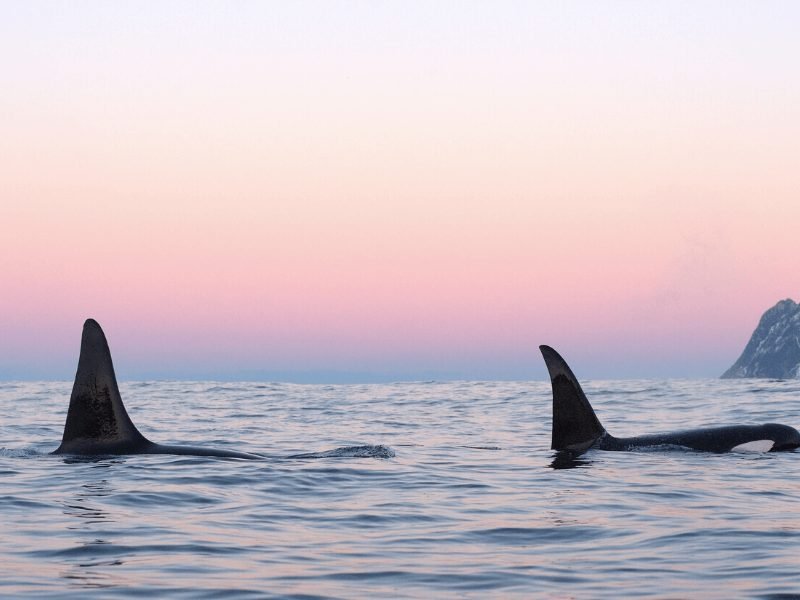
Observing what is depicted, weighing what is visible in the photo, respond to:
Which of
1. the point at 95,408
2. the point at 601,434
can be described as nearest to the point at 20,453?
the point at 95,408

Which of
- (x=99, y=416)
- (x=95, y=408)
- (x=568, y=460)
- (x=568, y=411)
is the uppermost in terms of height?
(x=95, y=408)

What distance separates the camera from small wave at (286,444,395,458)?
16312 mm

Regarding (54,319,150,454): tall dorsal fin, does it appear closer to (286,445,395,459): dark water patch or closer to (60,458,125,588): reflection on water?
(60,458,125,588): reflection on water

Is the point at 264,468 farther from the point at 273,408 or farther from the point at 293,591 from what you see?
the point at 273,408

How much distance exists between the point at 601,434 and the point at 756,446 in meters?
2.20

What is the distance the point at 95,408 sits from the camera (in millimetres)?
14633

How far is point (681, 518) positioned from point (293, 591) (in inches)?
174

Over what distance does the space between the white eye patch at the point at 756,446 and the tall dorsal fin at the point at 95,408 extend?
8398 mm

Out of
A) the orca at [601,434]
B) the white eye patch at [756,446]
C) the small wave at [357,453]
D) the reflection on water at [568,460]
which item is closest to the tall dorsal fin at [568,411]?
the orca at [601,434]

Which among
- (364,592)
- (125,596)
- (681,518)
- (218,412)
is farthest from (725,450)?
(218,412)

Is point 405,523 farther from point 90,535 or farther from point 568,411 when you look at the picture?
point 568,411

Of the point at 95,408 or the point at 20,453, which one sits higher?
the point at 95,408

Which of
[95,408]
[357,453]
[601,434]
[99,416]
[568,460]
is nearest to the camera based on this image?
[95,408]

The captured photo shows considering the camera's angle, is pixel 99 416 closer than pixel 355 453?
Yes
